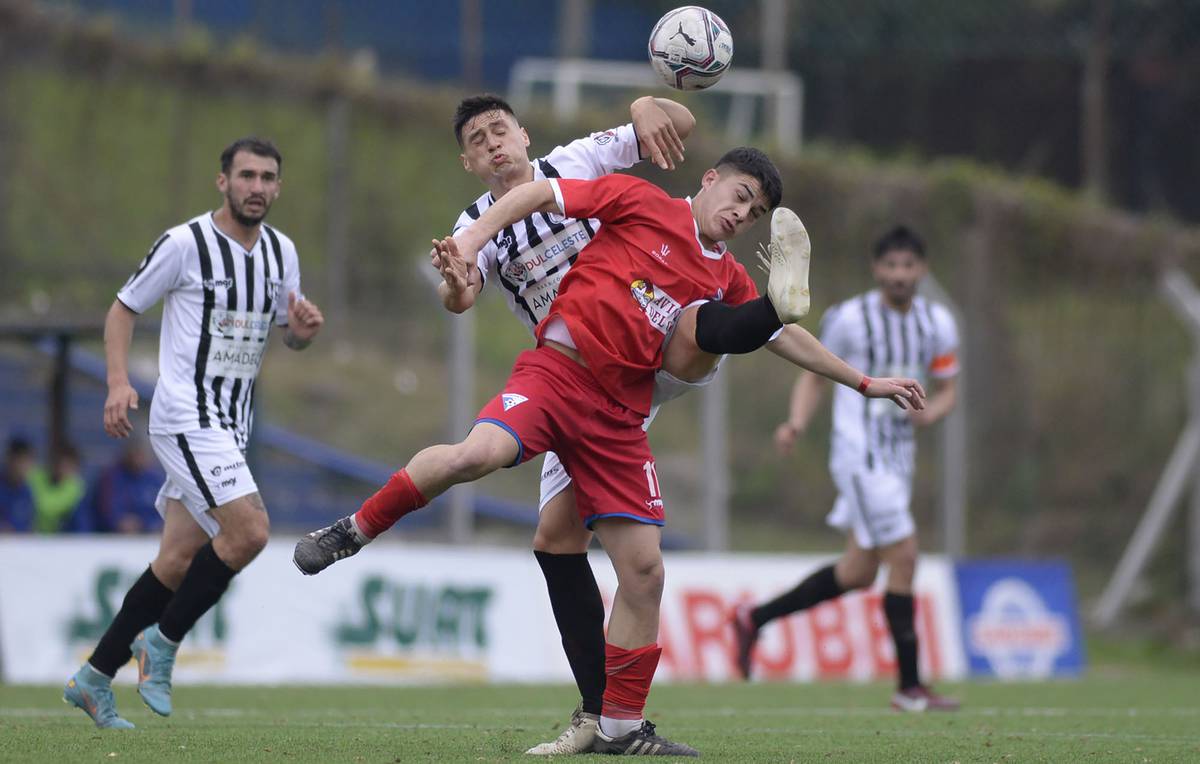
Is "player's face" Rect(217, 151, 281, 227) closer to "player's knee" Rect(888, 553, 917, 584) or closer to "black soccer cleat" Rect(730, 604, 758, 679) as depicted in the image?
"player's knee" Rect(888, 553, 917, 584)

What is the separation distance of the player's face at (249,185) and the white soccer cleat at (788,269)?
260 centimetres

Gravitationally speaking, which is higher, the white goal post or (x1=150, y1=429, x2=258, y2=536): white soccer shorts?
the white goal post

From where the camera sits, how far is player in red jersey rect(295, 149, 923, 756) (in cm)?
573

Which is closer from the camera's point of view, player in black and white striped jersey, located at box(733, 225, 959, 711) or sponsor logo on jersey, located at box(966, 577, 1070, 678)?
player in black and white striped jersey, located at box(733, 225, 959, 711)

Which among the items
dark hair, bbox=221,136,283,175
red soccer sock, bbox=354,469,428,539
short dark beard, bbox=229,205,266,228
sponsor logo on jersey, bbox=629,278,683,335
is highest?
dark hair, bbox=221,136,283,175

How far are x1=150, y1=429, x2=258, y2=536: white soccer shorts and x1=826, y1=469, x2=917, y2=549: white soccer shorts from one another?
3792mm

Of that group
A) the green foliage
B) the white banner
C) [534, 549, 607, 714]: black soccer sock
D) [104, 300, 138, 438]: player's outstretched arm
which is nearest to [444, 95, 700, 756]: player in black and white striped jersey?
[534, 549, 607, 714]: black soccer sock

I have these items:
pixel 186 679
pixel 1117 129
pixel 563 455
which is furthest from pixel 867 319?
pixel 1117 129

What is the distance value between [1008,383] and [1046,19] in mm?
6357

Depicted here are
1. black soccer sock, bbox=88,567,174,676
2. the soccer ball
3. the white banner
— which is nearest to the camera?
the soccer ball

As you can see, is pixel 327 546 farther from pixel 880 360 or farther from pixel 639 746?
pixel 880 360

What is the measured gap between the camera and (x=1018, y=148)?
72.3 feet

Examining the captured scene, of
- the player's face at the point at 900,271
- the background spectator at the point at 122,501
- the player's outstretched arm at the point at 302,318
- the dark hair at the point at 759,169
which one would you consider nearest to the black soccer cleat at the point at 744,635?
the player's face at the point at 900,271

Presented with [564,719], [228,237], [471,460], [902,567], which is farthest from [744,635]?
[471,460]
